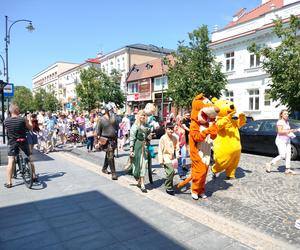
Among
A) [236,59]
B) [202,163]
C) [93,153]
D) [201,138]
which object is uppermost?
[236,59]

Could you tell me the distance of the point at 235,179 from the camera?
23.1 feet

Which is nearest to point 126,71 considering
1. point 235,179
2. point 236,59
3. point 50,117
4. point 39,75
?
point 236,59

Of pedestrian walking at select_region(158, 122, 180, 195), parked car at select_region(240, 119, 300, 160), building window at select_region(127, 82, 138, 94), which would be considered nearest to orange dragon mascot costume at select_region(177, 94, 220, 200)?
pedestrian walking at select_region(158, 122, 180, 195)

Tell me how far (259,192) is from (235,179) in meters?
1.07

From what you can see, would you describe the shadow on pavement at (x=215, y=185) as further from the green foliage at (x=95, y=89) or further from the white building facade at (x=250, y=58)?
the green foliage at (x=95, y=89)

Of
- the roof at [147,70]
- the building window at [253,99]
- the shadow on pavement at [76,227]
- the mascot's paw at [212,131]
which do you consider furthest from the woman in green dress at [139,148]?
the roof at [147,70]

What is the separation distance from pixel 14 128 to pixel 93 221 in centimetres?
300

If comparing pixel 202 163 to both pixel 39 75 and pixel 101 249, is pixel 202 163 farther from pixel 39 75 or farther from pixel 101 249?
pixel 39 75

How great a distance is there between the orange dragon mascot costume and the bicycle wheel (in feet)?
11.6

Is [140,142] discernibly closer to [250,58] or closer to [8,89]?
[8,89]

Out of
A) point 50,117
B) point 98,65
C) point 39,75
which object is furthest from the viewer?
point 39,75

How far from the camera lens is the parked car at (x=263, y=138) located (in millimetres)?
9422

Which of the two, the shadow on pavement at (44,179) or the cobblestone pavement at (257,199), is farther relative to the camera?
the shadow on pavement at (44,179)

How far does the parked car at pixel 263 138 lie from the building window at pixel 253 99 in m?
12.6
